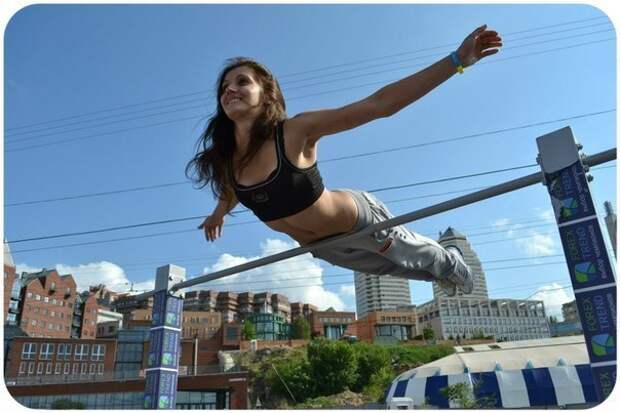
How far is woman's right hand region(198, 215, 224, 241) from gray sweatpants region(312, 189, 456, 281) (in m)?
0.69

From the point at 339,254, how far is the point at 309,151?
1113mm

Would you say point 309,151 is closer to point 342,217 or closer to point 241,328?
point 342,217

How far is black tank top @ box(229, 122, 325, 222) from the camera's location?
7.38 ft

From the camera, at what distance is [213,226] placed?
3283 mm

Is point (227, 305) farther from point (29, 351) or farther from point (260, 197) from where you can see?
point (260, 197)

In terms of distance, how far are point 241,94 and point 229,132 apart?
9.9 inches

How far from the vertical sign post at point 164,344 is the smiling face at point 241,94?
10.5 feet

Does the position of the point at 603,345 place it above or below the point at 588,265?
below

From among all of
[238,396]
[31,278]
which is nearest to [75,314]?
[31,278]

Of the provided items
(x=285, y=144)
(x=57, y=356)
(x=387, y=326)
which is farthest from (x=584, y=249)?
(x=387, y=326)

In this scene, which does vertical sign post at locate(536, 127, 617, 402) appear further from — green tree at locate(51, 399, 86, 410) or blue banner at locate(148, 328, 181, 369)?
green tree at locate(51, 399, 86, 410)

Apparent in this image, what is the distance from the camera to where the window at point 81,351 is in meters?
41.9

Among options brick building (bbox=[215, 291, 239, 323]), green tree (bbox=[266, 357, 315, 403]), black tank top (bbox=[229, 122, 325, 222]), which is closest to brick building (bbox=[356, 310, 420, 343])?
green tree (bbox=[266, 357, 315, 403])

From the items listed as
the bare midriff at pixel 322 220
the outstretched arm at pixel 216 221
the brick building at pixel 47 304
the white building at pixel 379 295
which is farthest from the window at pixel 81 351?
the white building at pixel 379 295
